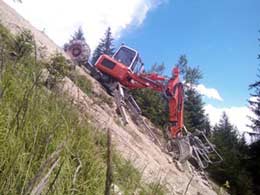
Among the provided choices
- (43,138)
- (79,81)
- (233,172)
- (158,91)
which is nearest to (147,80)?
(158,91)

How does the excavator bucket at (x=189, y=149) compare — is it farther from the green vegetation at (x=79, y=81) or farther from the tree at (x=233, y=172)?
the green vegetation at (x=79, y=81)

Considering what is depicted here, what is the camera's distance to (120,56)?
1672 cm

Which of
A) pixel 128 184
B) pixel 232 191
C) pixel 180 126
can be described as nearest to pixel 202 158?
pixel 180 126

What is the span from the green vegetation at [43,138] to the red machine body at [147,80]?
35.6 feet

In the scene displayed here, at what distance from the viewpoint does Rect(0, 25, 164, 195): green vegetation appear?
1.81 metres

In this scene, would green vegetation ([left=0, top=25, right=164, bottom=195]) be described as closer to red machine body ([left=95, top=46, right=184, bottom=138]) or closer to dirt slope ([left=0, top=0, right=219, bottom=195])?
dirt slope ([left=0, top=0, right=219, bottom=195])

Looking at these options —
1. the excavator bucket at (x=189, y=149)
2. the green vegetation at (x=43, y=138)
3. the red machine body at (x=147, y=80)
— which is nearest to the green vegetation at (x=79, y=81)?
the green vegetation at (x=43, y=138)

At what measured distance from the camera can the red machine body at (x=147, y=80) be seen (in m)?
14.3

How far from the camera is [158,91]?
1488 cm

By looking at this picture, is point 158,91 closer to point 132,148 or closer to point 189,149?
point 189,149

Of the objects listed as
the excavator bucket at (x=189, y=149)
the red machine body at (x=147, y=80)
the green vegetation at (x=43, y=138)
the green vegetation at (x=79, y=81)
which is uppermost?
the red machine body at (x=147, y=80)

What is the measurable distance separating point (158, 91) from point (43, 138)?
12765 mm

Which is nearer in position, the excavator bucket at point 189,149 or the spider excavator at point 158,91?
the excavator bucket at point 189,149

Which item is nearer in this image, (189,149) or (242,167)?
(189,149)
